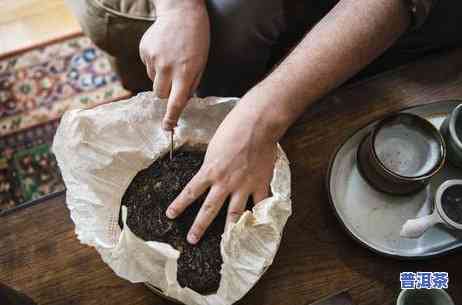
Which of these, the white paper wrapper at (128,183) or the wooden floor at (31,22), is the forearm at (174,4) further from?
the wooden floor at (31,22)

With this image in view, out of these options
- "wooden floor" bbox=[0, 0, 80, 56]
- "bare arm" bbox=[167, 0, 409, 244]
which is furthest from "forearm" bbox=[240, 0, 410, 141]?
"wooden floor" bbox=[0, 0, 80, 56]

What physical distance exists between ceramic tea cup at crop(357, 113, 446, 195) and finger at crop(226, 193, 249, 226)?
191 mm

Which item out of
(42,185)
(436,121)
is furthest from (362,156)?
(42,185)

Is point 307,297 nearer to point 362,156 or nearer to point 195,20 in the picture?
point 362,156

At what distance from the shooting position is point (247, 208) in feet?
2.04

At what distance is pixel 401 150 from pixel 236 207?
0.27 metres

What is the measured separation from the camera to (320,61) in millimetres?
623

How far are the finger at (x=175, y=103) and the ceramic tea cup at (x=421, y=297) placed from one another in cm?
39

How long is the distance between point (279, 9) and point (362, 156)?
0.31m

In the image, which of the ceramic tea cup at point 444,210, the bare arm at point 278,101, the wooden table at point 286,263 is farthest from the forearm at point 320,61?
the ceramic tea cup at point 444,210

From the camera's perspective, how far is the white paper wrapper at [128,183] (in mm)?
526

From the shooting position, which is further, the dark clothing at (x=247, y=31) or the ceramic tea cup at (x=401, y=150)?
the dark clothing at (x=247, y=31)

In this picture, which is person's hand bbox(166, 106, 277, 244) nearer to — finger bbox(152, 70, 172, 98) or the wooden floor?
finger bbox(152, 70, 172, 98)

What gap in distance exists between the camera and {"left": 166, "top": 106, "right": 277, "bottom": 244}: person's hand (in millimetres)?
589
